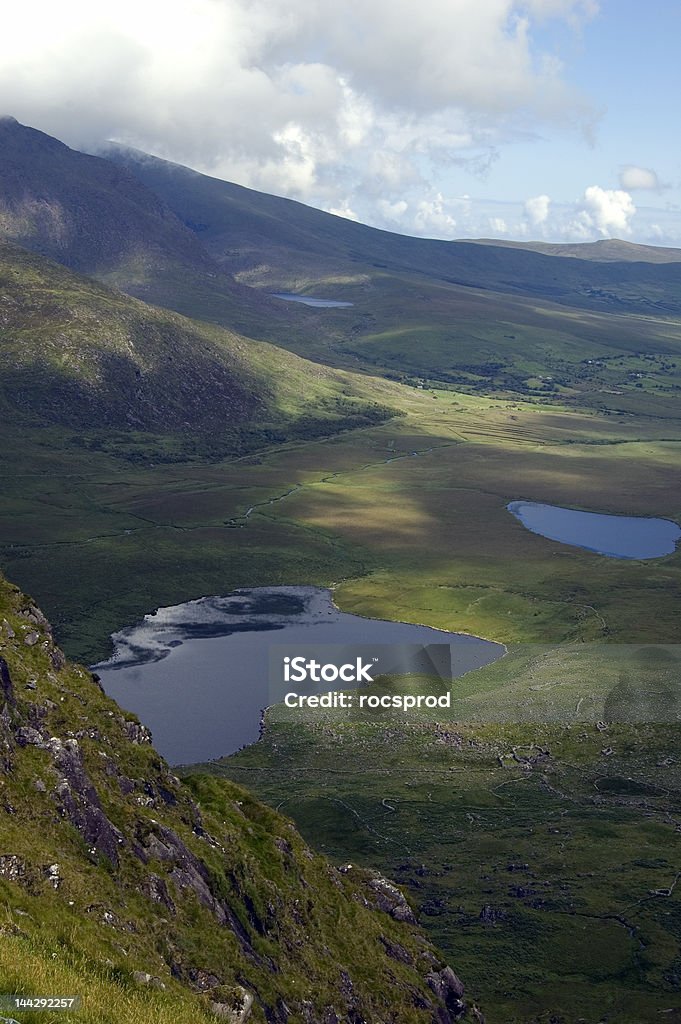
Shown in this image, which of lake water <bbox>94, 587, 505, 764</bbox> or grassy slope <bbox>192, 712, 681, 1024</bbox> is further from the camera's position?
lake water <bbox>94, 587, 505, 764</bbox>

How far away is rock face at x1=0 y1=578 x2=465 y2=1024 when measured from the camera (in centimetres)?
5206

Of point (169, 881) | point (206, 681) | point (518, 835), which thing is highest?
point (169, 881)

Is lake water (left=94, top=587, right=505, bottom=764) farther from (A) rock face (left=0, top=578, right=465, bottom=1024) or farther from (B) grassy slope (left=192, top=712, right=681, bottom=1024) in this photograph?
(A) rock face (left=0, top=578, right=465, bottom=1024)

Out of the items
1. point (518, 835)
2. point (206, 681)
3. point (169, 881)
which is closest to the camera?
point (169, 881)

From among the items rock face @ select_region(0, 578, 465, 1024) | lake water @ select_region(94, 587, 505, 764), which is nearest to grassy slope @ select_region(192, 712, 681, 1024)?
lake water @ select_region(94, 587, 505, 764)

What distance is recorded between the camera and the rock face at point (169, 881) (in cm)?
5206

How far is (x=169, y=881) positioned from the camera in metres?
62.0

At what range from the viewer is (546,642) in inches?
7746

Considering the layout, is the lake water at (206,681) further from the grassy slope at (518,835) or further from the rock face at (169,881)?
the rock face at (169,881)

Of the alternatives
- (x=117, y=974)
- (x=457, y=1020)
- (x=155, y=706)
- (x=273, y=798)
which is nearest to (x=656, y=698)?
(x=273, y=798)

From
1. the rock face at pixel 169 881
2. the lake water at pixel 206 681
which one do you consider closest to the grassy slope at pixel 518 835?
the lake water at pixel 206 681

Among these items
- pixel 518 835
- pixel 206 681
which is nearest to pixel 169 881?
pixel 518 835

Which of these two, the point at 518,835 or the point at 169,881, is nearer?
the point at 169,881

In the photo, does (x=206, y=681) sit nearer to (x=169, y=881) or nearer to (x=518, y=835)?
(x=518, y=835)
